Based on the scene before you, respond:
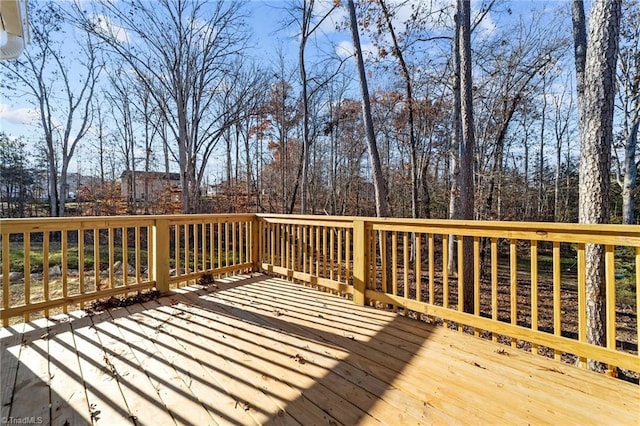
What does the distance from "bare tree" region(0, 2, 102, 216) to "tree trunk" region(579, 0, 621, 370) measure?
39.1 feet

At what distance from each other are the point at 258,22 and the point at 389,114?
5.58 m

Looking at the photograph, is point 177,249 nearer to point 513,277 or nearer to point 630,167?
point 513,277

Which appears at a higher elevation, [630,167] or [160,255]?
[630,167]

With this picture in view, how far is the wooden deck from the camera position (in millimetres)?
1542

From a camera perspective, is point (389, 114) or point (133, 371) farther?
point (389, 114)

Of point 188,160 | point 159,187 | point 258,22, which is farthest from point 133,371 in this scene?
point 159,187

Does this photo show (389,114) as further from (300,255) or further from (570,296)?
(300,255)

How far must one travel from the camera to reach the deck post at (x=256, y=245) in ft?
15.4

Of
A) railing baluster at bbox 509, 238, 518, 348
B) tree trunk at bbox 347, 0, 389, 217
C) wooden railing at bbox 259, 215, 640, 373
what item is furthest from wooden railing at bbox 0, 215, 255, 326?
railing baluster at bbox 509, 238, 518, 348

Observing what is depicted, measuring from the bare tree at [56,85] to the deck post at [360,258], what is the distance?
35.2 ft

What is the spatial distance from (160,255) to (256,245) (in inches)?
58.1

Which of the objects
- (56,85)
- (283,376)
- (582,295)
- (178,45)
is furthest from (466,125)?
(56,85)

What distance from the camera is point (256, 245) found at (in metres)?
4.75

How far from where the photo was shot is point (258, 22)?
8.04 meters
